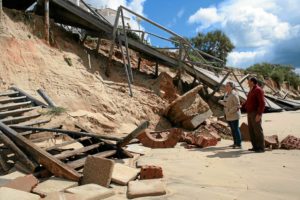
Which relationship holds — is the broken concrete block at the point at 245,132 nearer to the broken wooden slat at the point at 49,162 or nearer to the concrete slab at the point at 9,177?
the broken wooden slat at the point at 49,162

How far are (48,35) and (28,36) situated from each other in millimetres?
765

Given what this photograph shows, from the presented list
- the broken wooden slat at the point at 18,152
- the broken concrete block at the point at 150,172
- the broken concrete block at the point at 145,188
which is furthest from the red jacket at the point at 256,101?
the broken wooden slat at the point at 18,152

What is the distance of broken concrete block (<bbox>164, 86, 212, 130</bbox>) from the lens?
1229 cm

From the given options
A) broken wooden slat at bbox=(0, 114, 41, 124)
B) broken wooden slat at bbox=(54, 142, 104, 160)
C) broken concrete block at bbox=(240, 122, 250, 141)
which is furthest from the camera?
broken concrete block at bbox=(240, 122, 250, 141)

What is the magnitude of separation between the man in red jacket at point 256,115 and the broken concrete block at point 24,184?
4.67 m

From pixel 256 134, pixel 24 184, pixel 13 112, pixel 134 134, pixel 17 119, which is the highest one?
pixel 13 112

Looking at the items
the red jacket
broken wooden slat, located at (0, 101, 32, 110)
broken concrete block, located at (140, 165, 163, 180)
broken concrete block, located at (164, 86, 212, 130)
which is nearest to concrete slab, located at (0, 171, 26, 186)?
broken concrete block, located at (140, 165, 163, 180)

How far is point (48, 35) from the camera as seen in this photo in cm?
1310

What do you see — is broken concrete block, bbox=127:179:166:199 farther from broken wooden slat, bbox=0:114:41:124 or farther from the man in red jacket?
the man in red jacket

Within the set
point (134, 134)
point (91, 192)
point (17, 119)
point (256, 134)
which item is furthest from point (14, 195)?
point (256, 134)

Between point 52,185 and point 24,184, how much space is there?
362mm

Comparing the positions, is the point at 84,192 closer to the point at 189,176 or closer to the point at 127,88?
the point at 189,176

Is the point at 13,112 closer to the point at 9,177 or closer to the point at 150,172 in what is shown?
the point at 9,177

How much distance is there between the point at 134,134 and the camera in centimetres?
691
